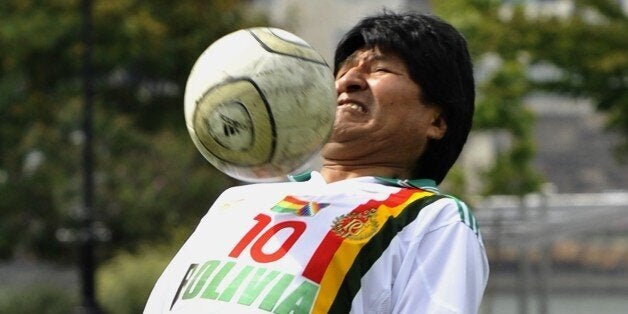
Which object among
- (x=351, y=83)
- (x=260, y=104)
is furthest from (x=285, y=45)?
(x=351, y=83)

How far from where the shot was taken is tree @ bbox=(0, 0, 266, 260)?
27.1 m

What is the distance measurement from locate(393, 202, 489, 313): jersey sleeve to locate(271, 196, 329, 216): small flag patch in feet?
1.01

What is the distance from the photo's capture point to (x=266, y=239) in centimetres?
447

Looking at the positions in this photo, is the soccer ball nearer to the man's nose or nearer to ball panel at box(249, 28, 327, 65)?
ball panel at box(249, 28, 327, 65)

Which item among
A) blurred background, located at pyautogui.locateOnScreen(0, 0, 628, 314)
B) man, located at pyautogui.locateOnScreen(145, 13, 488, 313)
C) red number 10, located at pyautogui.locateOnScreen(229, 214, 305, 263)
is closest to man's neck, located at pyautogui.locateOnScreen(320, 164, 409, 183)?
man, located at pyautogui.locateOnScreen(145, 13, 488, 313)

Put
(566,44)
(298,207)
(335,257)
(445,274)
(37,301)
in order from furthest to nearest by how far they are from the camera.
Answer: (37,301) < (566,44) < (298,207) < (335,257) < (445,274)

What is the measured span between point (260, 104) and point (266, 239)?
45cm

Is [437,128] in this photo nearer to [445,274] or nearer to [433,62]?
[433,62]

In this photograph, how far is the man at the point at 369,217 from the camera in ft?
14.2

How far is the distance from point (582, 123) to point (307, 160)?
151 ft

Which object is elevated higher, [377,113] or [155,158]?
[377,113]

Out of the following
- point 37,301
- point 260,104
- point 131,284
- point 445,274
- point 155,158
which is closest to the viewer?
point 260,104

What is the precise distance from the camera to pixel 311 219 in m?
4.48

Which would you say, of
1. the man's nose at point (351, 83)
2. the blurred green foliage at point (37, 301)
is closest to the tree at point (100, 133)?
the blurred green foliage at point (37, 301)
